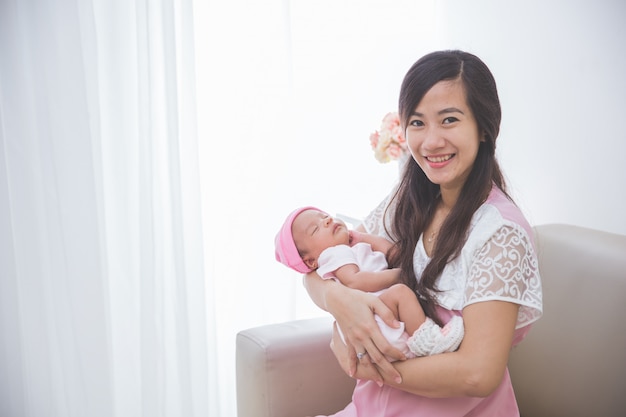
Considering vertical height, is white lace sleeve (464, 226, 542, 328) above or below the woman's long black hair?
below

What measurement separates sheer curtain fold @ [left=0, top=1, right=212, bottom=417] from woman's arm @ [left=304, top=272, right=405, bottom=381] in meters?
1.02

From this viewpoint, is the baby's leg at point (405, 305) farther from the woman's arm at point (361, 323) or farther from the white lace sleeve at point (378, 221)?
the white lace sleeve at point (378, 221)

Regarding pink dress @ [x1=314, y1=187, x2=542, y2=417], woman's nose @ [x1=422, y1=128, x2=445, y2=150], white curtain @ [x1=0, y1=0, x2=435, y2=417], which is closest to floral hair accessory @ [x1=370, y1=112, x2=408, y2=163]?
white curtain @ [x1=0, y1=0, x2=435, y2=417]

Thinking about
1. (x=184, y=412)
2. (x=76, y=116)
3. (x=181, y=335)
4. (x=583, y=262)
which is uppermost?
(x=76, y=116)

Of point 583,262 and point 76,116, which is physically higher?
point 76,116

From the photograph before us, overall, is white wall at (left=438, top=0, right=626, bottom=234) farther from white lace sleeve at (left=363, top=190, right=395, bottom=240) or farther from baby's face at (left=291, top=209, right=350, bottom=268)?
baby's face at (left=291, top=209, right=350, bottom=268)

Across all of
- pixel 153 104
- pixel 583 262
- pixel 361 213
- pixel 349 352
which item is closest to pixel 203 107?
pixel 153 104

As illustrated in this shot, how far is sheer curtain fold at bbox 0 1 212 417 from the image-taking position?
2201mm

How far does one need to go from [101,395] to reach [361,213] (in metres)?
1.57

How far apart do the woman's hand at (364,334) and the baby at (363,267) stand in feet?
0.07

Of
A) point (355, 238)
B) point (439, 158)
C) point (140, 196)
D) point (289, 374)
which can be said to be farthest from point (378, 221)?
point (140, 196)

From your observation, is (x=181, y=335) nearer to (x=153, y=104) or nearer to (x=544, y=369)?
(x=153, y=104)

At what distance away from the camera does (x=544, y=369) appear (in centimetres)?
180

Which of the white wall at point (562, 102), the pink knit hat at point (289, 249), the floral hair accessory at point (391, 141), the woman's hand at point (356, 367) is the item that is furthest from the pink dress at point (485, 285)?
the floral hair accessory at point (391, 141)
